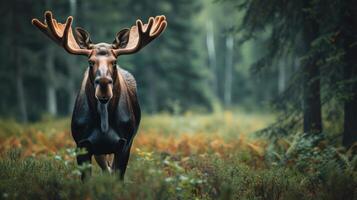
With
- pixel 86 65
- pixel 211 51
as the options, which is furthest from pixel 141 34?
pixel 211 51

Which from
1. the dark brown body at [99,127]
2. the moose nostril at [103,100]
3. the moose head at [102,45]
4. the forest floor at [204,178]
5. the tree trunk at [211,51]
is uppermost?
the tree trunk at [211,51]

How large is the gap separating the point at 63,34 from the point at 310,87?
17.5 feet

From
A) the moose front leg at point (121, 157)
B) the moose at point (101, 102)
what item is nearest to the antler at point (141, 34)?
the moose at point (101, 102)

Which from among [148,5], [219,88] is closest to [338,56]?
[148,5]

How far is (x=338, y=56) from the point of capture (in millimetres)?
8633

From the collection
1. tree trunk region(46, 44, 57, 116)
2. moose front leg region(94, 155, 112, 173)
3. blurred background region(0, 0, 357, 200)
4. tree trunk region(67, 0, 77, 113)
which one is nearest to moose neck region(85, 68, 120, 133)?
blurred background region(0, 0, 357, 200)

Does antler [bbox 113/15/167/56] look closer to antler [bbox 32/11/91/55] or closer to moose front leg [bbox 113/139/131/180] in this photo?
antler [bbox 32/11/91/55]

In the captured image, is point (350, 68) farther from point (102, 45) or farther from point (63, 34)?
point (63, 34)

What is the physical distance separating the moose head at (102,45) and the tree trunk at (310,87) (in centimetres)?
370

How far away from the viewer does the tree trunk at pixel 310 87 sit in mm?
10023

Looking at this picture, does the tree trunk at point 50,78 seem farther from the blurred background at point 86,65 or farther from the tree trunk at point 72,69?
the tree trunk at point 72,69

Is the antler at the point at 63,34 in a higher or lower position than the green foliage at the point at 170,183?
higher

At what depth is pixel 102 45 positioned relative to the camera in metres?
6.84

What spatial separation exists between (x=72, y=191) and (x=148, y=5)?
26899 mm
